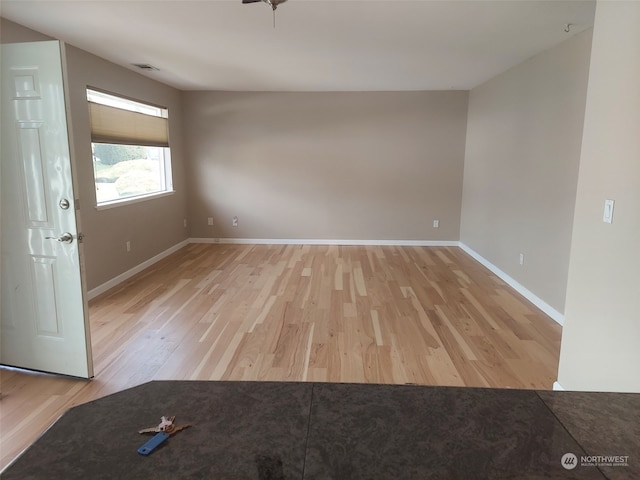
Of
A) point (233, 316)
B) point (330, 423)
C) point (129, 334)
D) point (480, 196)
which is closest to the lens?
point (330, 423)

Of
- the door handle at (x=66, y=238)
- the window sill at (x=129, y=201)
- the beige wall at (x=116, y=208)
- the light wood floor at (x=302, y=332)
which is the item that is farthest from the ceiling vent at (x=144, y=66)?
the door handle at (x=66, y=238)

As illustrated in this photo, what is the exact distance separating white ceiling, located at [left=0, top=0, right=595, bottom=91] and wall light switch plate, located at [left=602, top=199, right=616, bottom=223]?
150 centimetres

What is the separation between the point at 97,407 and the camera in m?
0.93

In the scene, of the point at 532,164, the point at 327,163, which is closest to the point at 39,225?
the point at 532,164

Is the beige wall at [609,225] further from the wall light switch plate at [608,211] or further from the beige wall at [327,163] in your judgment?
the beige wall at [327,163]

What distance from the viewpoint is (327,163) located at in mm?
6352

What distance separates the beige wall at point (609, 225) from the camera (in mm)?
1769

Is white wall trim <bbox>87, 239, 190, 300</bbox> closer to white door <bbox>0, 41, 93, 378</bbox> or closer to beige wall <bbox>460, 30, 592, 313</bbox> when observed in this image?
white door <bbox>0, 41, 93, 378</bbox>

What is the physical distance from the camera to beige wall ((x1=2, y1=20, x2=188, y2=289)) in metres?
3.77

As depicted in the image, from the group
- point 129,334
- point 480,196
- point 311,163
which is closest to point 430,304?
point 480,196

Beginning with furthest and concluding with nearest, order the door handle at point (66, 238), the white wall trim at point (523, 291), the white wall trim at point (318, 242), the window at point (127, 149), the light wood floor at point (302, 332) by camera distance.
Answer: 1. the white wall trim at point (318, 242)
2. the window at point (127, 149)
3. the white wall trim at point (523, 291)
4. the light wood floor at point (302, 332)
5. the door handle at point (66, 238)

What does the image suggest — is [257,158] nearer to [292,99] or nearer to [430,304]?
[292,99]

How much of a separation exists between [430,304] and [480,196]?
2281 millimetres

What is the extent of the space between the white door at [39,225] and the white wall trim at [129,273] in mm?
1415
